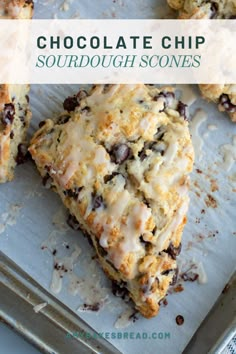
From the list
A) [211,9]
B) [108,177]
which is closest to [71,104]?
[108,177]

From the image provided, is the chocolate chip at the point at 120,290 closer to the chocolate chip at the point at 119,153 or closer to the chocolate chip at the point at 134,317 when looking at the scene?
the chocolate chip at the point at 134,317

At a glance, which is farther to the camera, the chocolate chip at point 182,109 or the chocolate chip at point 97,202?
the chocolate chip at point 182,109

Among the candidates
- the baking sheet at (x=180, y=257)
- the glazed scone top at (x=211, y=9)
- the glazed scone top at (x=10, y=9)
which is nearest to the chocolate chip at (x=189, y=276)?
the baking sheet at (x=180, y=257)

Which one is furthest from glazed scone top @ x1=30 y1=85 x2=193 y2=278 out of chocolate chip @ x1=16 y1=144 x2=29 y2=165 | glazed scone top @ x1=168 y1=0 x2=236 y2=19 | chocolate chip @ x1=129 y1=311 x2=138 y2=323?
glazed scone top @ x1=168 y1=0 x2=236 y2=19

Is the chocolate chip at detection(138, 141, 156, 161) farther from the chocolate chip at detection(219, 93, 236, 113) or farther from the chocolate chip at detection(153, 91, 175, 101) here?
the chocolate chip at detection(219, 93, 236, 113)

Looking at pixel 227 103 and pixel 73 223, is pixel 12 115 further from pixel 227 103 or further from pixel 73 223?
pixel 227 103

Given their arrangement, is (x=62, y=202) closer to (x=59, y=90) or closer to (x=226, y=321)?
(x=59, y=90)
